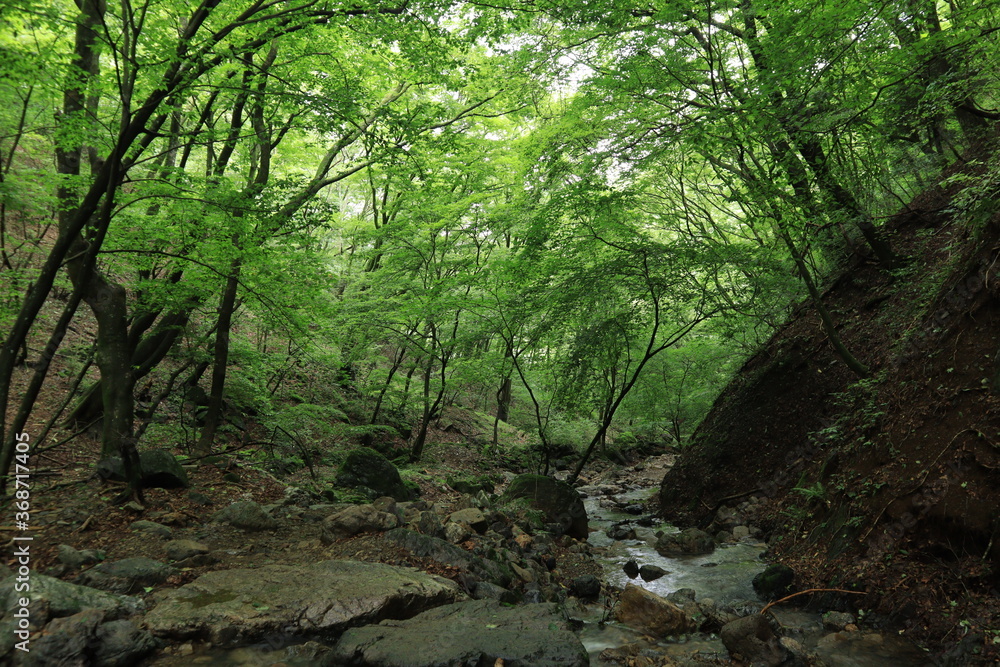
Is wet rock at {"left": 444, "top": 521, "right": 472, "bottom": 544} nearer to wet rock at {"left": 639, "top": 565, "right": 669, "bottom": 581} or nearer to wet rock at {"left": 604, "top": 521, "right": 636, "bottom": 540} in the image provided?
wet rock at {"left": 639, "top": 565, "right": 669, "bottom": 581}

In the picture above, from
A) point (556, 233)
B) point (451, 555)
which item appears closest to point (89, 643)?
point (451, 555)

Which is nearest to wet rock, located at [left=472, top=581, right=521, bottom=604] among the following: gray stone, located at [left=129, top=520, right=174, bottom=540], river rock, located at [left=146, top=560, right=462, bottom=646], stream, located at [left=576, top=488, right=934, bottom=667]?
river rock, located at [left=146, top=560, right=462, bottom=646]

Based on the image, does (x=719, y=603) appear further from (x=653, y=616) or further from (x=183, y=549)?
(x=183, y=549)

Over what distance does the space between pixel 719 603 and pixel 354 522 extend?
451 centimetres

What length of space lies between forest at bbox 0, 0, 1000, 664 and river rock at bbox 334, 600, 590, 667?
10.0 ft

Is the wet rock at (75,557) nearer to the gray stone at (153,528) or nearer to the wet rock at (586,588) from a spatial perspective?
the gray stone at (153,528)

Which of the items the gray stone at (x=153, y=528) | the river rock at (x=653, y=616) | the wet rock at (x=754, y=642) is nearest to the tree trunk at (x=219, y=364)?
the gray stone at (x=153, y=528)

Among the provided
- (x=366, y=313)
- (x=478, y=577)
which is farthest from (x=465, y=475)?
(x=478, y=577)

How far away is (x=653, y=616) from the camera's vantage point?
4980mm

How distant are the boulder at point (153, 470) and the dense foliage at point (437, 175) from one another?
0.25m

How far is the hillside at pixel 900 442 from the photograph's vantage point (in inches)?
165

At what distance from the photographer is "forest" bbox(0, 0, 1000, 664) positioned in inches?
202

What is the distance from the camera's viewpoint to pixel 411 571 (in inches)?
196

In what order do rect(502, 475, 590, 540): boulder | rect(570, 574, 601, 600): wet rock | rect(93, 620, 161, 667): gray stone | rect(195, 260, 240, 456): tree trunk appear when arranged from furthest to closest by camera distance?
rect(502, 475, 590, 540): boulder
rect(195, 260, 240, 456): tree trunk
rect(570, 574, 601, 600): wet rock
rect(93, 620, 161, 667): gray stone
